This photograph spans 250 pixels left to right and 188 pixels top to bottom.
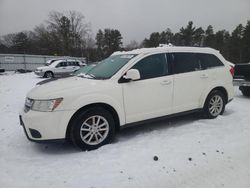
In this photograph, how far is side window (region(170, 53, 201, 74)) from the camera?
4.91m

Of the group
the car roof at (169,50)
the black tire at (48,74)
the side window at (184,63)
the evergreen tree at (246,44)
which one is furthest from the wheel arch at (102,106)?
the evergreen tree at (246,44)

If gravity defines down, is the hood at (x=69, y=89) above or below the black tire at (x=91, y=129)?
above

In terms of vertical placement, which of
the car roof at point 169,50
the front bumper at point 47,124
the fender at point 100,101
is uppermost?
the car roof at point 169,50

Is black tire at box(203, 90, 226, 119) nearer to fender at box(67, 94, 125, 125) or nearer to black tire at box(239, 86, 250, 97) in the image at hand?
fender at box(67, 94, 125, 125)

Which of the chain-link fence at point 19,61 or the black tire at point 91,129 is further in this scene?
the chain-link fence at point 19,61

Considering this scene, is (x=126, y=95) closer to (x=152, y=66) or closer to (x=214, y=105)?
(x=152, y=66)

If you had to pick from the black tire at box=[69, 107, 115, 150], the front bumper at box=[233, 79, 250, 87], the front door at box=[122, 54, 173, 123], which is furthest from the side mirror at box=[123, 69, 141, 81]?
the front bumper at box=[233, 79, 250, 87]

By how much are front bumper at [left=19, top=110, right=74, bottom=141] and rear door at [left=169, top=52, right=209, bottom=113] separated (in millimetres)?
2282

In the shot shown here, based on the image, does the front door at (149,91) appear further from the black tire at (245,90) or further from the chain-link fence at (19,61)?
the chain-link fence at (19,61)

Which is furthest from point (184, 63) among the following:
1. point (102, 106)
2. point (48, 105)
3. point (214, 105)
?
point (48, 105)

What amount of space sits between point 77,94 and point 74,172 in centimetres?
122

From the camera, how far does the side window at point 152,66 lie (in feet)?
14.8

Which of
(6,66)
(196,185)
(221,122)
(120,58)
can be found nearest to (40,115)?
(120,58)

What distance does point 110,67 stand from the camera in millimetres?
4730
